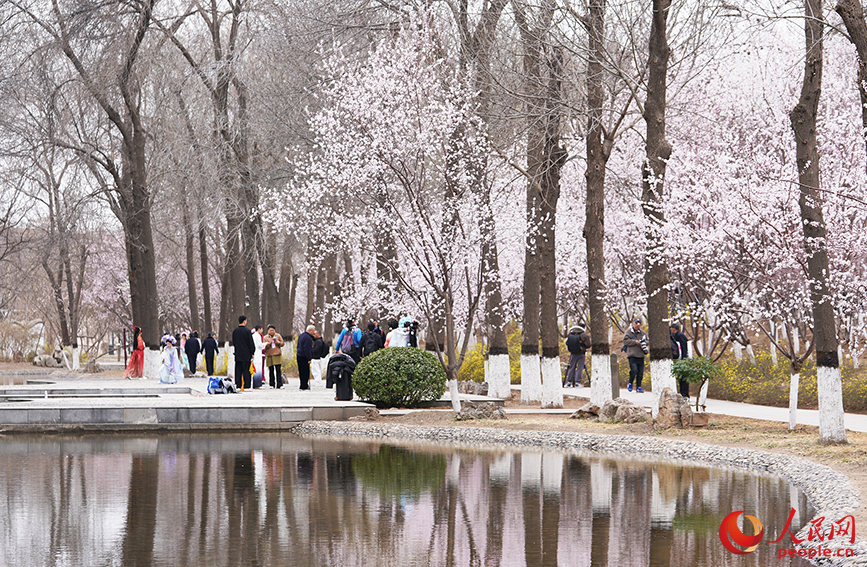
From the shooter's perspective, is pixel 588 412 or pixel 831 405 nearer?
pixel 831 405

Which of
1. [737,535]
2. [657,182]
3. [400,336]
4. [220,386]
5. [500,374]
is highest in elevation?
[657,182]

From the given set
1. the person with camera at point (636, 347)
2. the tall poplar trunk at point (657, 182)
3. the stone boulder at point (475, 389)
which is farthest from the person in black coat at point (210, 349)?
the tall poplar trunk at point (657, 182)

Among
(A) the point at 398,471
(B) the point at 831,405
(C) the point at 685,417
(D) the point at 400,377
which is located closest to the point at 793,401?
(C) the point at 685,417

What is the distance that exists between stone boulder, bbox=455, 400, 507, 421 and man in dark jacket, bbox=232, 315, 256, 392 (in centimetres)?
840

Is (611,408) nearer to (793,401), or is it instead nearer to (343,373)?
(793,401)

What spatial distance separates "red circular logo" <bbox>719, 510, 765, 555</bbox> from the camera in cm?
824

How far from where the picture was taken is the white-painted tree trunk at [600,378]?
1992cm

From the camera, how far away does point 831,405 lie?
46.3ft

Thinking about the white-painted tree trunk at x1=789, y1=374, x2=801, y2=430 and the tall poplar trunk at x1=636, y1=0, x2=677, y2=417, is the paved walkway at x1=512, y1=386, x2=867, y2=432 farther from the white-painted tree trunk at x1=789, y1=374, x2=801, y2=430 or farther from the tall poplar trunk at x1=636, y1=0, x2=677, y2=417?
the tall poplar trunk at x1=636, y1=0, x2=677, y2=417

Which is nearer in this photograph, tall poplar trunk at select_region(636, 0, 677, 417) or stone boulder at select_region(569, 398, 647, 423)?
tall poplar trunk at select_region(636, 0, 677, 417)

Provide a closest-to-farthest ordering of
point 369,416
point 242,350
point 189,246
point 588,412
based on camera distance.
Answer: point 369,416 → point 588,412 → point 242,350 → point 189,246

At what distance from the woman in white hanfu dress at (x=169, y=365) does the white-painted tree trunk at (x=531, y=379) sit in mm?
11607

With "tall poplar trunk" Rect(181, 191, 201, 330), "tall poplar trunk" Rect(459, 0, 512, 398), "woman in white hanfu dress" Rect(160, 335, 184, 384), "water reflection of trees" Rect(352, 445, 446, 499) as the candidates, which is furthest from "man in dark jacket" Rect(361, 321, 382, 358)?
"tall poplar trunk" Rect(181, 191, 201, 330)

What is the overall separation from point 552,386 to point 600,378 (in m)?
2.35
